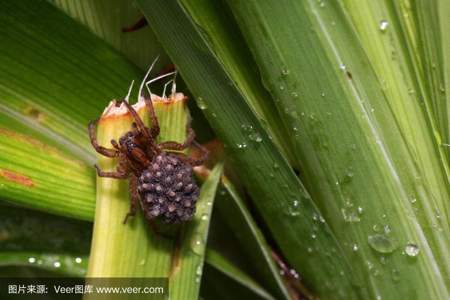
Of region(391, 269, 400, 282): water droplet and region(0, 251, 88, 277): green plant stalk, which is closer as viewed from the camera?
region(391, 269, 400, 282): water droplet

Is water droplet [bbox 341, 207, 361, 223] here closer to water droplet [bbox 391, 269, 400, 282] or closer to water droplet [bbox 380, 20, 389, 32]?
water droplet [bbox 391, 269, 400, 282]

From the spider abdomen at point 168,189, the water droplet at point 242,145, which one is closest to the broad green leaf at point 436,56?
the water droplet at point 242,145

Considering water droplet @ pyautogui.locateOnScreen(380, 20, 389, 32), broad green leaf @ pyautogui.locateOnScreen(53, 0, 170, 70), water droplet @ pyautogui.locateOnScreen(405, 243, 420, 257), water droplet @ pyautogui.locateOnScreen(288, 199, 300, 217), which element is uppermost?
broad green leaf @ pyautogui.locateOnScreen(53, 0, 170, 70)

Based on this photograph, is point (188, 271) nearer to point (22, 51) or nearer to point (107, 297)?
point (107, 297)

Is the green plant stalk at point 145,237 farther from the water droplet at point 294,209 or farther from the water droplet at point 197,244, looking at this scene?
the water droplet at point 294,209

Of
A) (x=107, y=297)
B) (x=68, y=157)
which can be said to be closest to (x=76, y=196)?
(x=68, y=157)

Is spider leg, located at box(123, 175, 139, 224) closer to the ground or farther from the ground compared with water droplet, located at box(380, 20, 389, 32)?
closer to the ground

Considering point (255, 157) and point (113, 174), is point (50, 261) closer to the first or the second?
point (113, 174)

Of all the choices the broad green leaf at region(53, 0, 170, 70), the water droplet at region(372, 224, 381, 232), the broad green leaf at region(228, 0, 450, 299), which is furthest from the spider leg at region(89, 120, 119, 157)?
the water droplet at region(372, 224, 381, 232)
